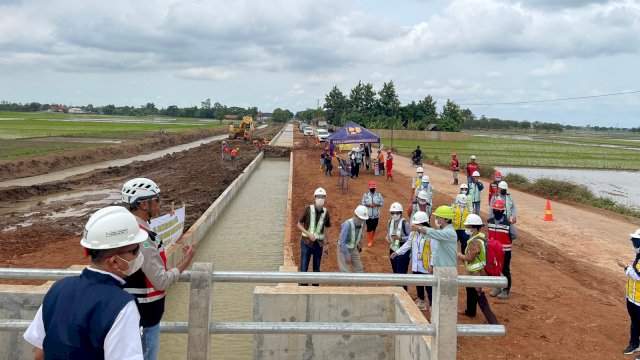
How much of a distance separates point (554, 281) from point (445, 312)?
6.90 m

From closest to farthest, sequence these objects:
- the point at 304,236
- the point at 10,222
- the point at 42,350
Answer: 1. the point at 42,350
2. the point at 304,236
3. the point at 10,222

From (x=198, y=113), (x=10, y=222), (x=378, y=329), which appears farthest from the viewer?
(x=198, y=113)

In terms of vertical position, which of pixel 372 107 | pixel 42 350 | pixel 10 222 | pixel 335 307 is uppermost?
pixel 372 107

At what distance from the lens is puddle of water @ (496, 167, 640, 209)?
2550 cm

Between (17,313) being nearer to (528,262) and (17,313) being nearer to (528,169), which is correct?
(528,262)

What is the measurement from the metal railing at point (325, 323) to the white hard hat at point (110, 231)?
1123 mm

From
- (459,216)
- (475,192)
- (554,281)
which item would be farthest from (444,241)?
(475,192)

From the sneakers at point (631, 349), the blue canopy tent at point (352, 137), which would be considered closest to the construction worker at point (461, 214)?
the sneakers at point (631, 349)

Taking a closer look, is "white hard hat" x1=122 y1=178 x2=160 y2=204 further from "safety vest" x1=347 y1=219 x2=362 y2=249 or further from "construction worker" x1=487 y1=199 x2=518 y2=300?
"construction worker" x1=487 y1=199 x2=518 y2=300

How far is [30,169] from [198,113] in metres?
157

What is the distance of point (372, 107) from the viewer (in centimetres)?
7581

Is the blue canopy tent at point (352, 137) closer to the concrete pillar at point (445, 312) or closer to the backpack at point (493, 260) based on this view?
the backpack at point (493, 260)

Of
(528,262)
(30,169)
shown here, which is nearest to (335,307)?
(528,262)

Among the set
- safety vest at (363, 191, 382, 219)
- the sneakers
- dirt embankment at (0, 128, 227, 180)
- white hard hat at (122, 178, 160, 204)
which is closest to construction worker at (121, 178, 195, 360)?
white hard hat at (122, 178, 160, 204)
